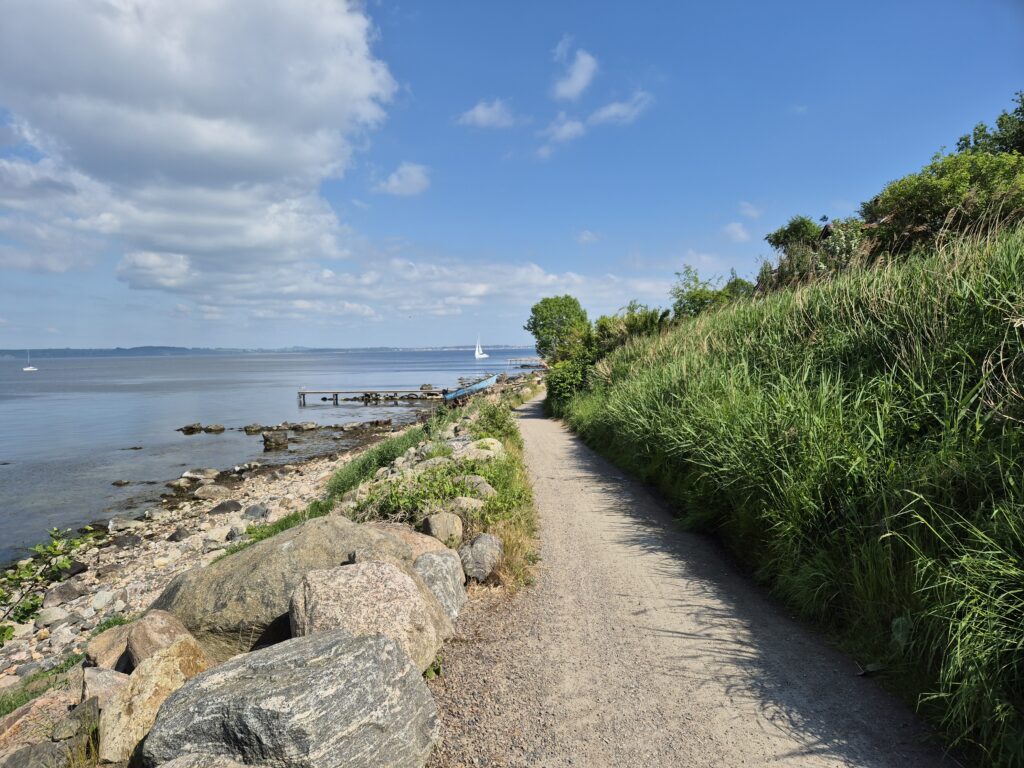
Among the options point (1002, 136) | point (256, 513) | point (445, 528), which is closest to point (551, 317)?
point (1002, 136)

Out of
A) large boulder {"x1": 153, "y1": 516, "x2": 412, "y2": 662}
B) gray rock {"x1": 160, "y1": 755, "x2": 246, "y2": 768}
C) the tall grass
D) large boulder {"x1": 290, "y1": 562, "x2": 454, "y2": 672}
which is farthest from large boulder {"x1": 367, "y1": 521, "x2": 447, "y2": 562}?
the tall grass

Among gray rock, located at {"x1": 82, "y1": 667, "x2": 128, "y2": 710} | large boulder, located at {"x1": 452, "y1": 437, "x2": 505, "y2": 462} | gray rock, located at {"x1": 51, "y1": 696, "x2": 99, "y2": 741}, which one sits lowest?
gray rock, located at {"x1": 51, "y1": 696, "x2": 99, "y2": 741}

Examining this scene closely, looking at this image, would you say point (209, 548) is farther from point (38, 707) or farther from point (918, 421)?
point (918, 421)

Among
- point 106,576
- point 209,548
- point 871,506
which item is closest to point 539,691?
point 871,506

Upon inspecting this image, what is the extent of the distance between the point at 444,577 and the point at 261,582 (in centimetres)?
157

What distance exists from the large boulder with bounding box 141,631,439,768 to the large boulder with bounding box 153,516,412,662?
3.95 feet

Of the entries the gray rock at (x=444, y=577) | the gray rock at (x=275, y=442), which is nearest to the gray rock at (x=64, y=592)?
the gray rock at (x=444, y=577)

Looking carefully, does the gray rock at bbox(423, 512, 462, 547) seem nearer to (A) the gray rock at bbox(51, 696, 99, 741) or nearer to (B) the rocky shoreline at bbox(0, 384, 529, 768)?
(B) the rocky shoreline at bbox(0, 384, 529, 768)

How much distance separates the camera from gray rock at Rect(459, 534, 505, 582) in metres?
5.92

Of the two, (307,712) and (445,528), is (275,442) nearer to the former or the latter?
(445,528)

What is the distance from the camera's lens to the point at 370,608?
4.14m

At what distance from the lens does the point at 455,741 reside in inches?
142

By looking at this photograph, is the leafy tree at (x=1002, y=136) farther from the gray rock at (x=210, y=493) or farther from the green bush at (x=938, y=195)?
the gray rock at (x=210, y=493)

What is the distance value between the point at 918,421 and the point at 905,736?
3.12 metres
